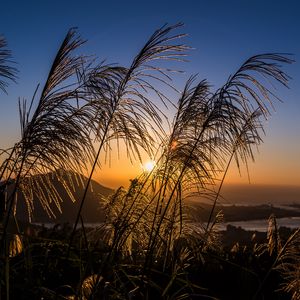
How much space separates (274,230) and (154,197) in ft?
4.50

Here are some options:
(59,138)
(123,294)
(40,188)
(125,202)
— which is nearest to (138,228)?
(125,202)

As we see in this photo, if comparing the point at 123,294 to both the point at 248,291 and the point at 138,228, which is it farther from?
the point at 248,291

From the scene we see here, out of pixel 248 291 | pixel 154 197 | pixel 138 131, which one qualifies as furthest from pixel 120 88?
pixel 248 291

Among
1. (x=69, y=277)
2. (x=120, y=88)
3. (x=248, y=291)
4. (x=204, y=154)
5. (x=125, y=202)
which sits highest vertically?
(x=120, y=88)

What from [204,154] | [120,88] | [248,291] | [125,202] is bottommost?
[248,291]

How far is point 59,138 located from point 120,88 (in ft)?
2.47

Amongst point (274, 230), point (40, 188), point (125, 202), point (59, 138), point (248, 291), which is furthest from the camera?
point (248, 291)

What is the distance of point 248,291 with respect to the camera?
267 inches

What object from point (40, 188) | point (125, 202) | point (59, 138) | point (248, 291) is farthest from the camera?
point (248, 291)

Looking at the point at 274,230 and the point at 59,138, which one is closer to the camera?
the point at 59,138

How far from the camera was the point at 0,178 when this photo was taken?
3504mm

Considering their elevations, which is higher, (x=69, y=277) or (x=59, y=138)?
(x=59, y=138)

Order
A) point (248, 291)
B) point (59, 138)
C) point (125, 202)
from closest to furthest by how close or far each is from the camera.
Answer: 1. point (59, 138)
2. point (125, 202)
3. point (248, 291)

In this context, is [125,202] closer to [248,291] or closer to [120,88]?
[120,88]
